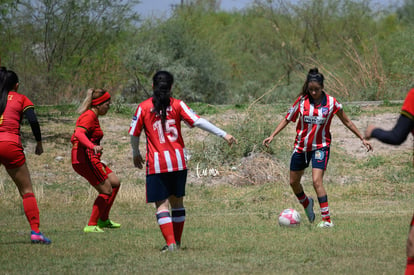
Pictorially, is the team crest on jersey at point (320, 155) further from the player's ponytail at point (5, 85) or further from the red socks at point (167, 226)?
the player's ponytail at point (5, 85)

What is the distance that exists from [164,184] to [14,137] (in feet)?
6.99

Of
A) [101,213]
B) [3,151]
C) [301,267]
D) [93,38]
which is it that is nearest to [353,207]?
[101,213]

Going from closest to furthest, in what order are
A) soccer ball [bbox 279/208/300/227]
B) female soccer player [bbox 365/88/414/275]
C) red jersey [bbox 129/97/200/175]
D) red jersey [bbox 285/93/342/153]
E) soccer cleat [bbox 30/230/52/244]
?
1. female soccer player [bbox 365/88/414/275]
2. red jersey [bbox 129/97/200/175]
3. soccer cleat [bbox 30/230/52/244]
4. soccer ball [bbox 279/208/300/227]
5. red jersey [bbox 285/93/342/153]

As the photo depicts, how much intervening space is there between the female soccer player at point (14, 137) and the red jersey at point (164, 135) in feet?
5.35

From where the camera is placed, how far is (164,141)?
27.2ft

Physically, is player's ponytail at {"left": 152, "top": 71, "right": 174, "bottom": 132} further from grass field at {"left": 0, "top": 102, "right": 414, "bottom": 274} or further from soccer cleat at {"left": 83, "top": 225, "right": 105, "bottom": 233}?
soccer cleat at {"left": 83, "top": 225, "right": 105, "bottom": 233}

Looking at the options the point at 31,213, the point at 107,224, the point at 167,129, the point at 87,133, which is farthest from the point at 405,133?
the point at 107,224

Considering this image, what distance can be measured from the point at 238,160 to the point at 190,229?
6.47 metres

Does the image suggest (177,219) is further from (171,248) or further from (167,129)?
(167,129)

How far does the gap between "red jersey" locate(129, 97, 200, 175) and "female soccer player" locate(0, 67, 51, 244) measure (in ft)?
5.35

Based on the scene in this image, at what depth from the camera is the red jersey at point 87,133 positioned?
33.1 ft

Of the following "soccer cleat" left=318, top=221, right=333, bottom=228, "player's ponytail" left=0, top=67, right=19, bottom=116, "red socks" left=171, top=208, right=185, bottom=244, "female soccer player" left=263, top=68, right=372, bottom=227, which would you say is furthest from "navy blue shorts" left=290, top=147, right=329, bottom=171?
"player's ponytail" left=0, top=67, right=19, bottom=116

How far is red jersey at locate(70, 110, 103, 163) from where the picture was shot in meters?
10.1

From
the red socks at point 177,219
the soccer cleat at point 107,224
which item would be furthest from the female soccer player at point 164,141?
the soccer cleat at point 107,224
